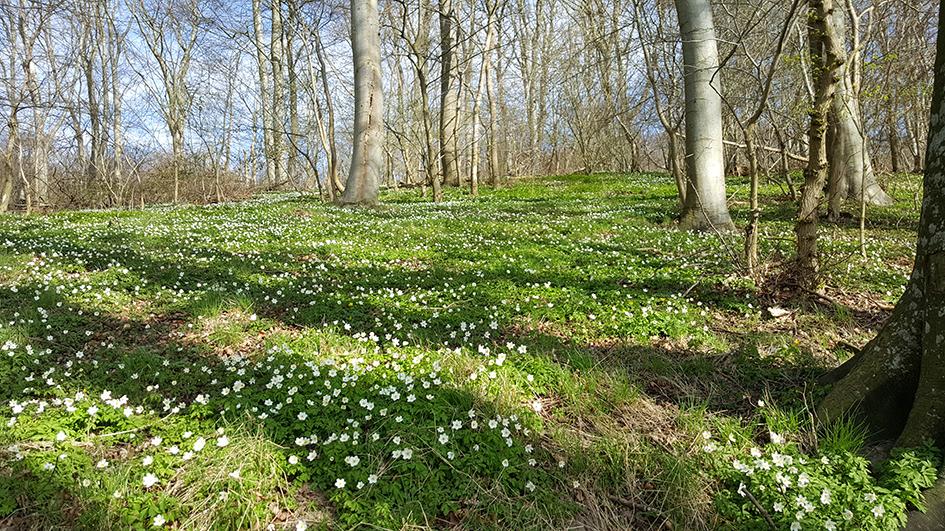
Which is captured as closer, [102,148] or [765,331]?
[765,331]

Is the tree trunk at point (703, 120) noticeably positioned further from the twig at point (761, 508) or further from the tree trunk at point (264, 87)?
the tree trunk at point (264, 87)

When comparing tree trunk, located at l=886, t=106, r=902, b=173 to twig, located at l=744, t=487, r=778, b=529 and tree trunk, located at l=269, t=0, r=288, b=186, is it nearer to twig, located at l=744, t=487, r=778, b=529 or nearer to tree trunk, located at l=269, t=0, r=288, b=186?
twig, located at l=744, t=487, r=778, b=529

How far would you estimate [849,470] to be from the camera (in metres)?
2.84

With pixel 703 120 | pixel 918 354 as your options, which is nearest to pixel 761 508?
pixel 918 354

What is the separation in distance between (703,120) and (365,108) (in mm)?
9911

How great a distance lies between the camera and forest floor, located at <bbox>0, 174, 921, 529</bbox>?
8.89ft

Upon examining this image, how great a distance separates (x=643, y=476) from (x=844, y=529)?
1.02m

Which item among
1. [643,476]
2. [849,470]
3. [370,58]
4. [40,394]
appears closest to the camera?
[849,470]

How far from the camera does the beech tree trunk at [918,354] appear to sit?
2789 mm

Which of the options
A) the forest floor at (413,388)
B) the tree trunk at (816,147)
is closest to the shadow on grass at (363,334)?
the forest floor at (413,388)

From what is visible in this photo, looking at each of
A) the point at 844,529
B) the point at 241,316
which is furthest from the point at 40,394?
the point at 844,529

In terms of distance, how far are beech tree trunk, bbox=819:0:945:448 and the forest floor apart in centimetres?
24

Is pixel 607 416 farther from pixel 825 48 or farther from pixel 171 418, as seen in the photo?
pixel 825 48

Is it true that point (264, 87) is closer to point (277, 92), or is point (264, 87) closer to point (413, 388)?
point (277, 92)
